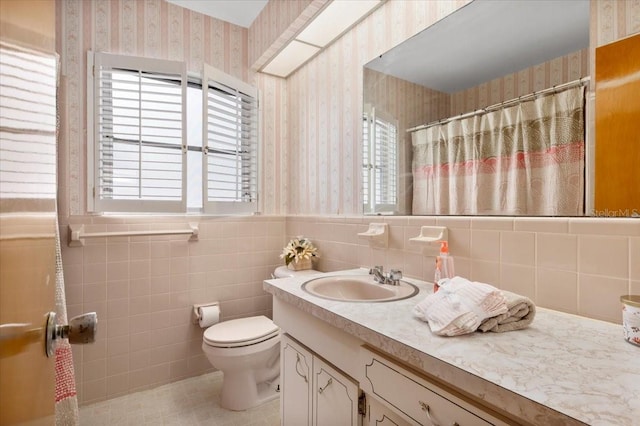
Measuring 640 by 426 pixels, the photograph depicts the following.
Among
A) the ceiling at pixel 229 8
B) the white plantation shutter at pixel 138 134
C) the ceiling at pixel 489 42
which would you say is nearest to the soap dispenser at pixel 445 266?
the ceiling at pixel 489 42

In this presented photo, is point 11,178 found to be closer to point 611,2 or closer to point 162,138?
point 611,2

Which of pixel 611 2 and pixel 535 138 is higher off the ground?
pixel 611 2

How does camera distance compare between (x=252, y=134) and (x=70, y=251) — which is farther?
(x=252, y=134)

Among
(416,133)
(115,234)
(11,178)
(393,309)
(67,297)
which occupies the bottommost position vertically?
(67,297)

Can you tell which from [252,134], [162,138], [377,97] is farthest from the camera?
[252,134]

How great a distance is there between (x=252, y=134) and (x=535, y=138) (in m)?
1.89

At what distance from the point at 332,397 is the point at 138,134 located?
1.87 meters

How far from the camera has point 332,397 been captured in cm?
109

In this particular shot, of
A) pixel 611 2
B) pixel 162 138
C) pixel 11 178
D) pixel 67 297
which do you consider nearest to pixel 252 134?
pixel 162 138

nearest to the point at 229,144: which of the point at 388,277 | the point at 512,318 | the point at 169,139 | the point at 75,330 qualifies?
the point at 169,139

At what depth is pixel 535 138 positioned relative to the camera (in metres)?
1.12

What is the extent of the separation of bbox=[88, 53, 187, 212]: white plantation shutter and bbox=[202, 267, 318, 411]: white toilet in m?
0.88

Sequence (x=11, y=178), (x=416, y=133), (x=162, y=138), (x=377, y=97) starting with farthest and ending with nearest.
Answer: (x=162, y=138) → (x=377, y=97) → (x=416, y=133) → (x=11, y=178)

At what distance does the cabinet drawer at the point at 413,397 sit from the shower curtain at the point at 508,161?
2.34 feet
